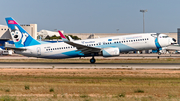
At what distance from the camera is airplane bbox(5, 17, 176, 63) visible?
43.8 m

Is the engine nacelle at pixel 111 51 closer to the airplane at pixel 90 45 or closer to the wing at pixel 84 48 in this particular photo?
the airplane at pixel 90 45

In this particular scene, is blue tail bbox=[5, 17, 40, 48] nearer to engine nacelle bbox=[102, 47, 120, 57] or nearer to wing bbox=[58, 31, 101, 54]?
wing bbox=[58, 31, 101, 54]

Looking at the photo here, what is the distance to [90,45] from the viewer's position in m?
A: 45.6

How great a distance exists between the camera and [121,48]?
44000 mm

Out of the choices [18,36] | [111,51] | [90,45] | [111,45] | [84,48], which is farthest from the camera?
[18,36]

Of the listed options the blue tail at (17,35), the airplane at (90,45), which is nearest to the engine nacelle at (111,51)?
the airplane at (90,45)

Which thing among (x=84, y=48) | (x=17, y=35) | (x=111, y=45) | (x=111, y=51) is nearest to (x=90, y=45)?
(x=84, y=48)

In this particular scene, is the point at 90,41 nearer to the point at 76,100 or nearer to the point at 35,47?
the point at 35,47

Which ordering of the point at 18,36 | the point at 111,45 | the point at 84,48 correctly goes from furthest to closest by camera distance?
the point at 18,36 → the point at 111,45 → the point at 84,48

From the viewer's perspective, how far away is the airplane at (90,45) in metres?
43.8

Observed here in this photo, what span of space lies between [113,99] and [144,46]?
97.7 ft

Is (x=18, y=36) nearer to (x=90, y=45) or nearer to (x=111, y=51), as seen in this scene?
(x=90, y=45)

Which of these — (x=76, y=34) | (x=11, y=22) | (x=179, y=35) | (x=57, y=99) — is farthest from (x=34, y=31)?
(x=57, y=99)

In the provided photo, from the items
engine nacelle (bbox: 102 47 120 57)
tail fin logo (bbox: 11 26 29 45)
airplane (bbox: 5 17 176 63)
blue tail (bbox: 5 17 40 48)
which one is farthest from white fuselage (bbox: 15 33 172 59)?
tail fin logo (bbox: 11 26 29 45)
